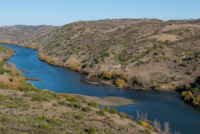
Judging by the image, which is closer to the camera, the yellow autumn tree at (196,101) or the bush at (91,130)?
the bush at (91,130)

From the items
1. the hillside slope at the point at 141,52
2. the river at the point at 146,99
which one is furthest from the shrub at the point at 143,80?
the river at the point at 146,99

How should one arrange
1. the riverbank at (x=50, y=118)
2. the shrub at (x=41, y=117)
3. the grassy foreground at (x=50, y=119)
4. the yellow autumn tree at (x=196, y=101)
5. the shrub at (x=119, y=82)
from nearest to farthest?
the grassy foreground at (x=50, y=119), the riverbank at (x=50, y=118), the shrub at (x=41, y=117), the yellow autumn tree at (x=196, y=101), the shrub at (x=119, y=82)

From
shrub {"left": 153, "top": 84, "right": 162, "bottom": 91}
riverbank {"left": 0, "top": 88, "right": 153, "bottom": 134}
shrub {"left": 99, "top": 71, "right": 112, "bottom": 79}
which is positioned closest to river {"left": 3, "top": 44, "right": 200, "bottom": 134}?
shrub {"left": 153, "top": 84, "right": 162, "bottom": 91}

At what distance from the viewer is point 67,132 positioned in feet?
67.4

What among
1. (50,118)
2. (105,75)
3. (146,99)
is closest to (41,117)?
(50,118)

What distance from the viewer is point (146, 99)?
45812 millimetres

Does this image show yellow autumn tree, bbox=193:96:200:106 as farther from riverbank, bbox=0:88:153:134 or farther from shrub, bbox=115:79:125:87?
riverbank, bbox=0:88:153:134

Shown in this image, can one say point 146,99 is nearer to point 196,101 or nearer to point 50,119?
point 196,101

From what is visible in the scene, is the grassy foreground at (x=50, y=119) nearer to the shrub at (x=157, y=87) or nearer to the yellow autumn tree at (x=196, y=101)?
the yellow autumn tree at (x=196, y=101)

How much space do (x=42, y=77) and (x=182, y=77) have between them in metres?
43.8

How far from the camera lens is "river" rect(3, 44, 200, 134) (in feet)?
111

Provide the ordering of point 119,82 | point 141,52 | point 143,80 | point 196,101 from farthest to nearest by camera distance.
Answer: point 141,52 → point 119,82 → point 143,80 → point 196,101

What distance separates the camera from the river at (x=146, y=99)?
33.9m

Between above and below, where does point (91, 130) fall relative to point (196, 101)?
above
